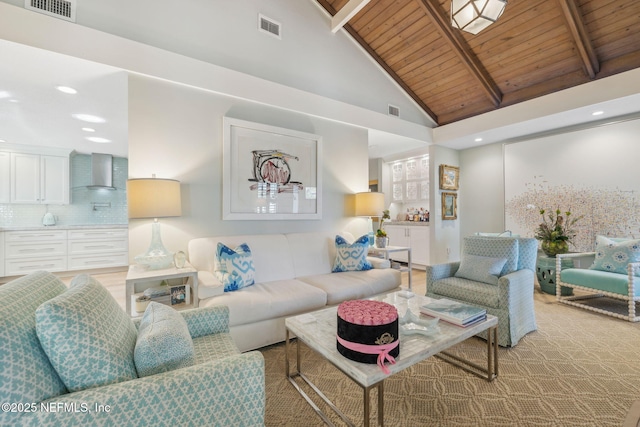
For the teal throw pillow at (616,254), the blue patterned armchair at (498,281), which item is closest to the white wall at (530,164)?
the teal throw pillow at (616,254)

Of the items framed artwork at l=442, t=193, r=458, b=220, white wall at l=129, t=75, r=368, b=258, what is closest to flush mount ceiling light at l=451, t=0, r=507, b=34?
white wall at l=129, t=75, r=368, b=258

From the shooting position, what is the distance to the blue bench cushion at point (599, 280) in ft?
8.98

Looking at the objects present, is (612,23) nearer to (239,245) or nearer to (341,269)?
(341,269)

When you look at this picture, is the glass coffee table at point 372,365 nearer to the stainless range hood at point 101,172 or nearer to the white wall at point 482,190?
the white wall at point 482,190

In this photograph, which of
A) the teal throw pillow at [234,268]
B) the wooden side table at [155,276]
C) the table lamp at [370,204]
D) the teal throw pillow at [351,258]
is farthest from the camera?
the table lamp at [370,204]

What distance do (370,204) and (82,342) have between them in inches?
122

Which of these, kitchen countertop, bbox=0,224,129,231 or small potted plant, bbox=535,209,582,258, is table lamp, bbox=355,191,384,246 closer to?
small potted plant, bbox=535,209,582,258

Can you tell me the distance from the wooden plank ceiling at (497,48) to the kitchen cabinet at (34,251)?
5527mm

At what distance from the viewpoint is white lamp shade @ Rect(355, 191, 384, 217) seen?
3572 millimetres

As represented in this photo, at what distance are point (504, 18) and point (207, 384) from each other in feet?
14.5

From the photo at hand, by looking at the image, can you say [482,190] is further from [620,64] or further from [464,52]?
[464,52]

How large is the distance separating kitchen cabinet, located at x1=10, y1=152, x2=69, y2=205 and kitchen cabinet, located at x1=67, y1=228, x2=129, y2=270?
0.80m

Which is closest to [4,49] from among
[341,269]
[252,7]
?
[252,7]

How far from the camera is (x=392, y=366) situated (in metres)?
1.23
